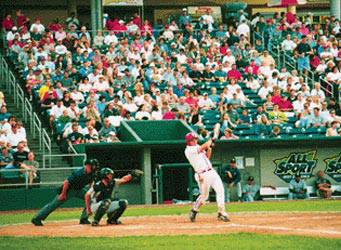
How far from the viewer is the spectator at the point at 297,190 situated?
103 ft

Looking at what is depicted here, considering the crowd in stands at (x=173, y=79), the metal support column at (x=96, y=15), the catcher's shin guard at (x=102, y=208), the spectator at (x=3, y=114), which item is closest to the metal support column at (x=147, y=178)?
the crowd in stands at (x=173, y=79)

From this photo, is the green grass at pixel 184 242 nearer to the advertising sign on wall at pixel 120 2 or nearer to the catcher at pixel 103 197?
the catcher at pixel 103 197

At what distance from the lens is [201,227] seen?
19125 mm

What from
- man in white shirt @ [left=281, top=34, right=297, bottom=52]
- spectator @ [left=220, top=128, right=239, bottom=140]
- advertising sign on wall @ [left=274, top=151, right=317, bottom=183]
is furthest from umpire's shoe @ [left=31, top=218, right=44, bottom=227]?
man in white shirt @ [left=281, top=34, right=297, bottom=52]

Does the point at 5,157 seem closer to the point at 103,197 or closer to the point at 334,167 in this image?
the point at 103,197

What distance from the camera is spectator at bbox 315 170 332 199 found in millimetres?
31359

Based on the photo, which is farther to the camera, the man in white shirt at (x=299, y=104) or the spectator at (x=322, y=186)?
the man in white shirt at (x=299, y=104)

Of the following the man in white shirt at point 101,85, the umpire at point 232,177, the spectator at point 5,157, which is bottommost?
the umpire at point 232,177

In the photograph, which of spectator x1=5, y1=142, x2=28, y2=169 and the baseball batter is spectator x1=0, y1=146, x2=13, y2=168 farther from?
the baseball batter

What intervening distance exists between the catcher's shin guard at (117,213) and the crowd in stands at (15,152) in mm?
8303

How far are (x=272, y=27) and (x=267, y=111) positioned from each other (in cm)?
826

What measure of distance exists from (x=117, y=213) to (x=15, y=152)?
9.38 metres

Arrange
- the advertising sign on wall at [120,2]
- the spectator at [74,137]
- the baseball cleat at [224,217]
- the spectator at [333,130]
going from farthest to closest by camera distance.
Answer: the advertising sign on wall at [120,2], the spectator at [333,130], the spectator at [74,137], the baseball cleat at [224,217]

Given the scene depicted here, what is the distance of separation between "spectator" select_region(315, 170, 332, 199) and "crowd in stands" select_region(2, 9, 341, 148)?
149cm
